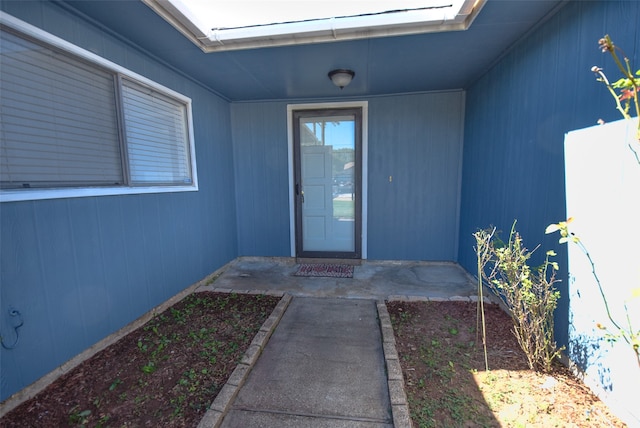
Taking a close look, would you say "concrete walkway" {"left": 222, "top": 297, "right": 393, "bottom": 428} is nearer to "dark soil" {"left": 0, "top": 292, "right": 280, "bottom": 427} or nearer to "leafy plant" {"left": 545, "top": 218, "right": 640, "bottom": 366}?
"dark soil" {"left": 0, "top": 292, "right": 280, "bottom": 427}

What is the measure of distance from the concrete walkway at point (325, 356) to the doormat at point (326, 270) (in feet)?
0.50

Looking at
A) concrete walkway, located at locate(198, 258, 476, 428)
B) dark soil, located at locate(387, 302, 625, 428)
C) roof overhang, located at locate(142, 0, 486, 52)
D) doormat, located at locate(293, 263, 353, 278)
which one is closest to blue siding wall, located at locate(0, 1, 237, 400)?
roof overhang, located at locate(142, 0, 486, 52)

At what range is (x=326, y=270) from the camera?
3.88 meters

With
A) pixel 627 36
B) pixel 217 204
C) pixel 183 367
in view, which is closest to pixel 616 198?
pixel 627 36

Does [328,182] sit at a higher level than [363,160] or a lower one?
lower

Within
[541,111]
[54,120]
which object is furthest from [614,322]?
[54,120]

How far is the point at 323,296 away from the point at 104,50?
9.76 ft

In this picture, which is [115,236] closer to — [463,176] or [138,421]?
[138,421]

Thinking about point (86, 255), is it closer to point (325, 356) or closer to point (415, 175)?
point (325, 356)

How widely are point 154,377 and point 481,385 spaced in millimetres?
2126

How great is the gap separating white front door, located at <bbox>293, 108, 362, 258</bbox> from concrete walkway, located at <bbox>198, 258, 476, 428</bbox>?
2.46ft

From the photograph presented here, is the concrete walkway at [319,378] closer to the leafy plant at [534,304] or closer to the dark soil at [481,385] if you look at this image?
the dark soil at [481,385]

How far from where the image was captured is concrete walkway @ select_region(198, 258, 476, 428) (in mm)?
1512

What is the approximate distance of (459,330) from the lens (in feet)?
7.57
